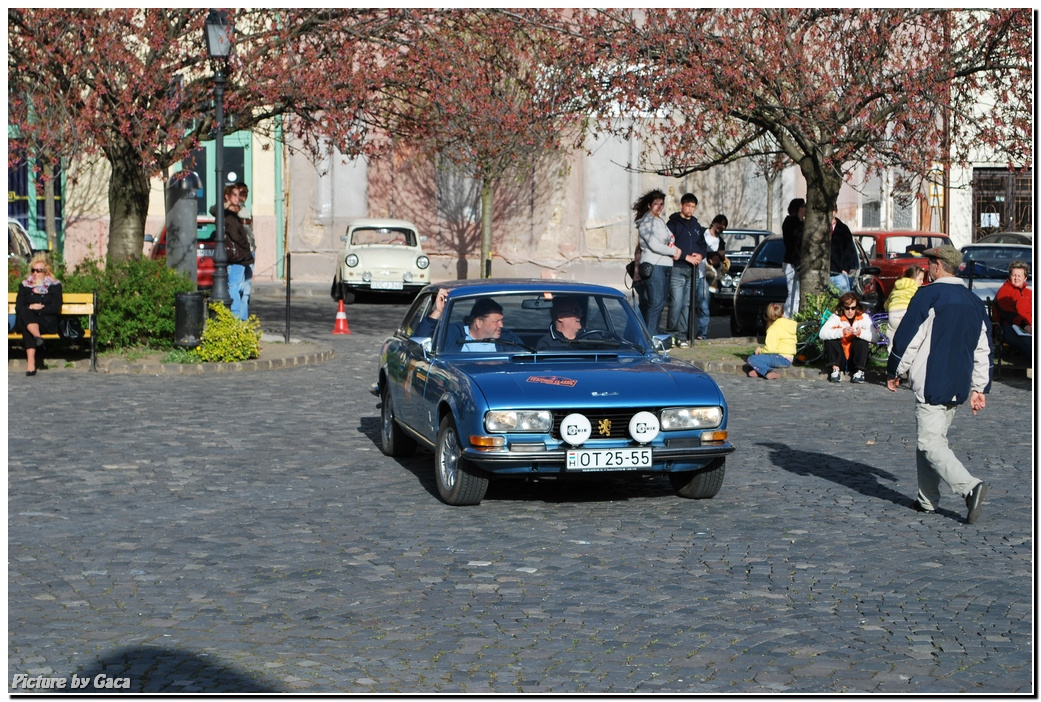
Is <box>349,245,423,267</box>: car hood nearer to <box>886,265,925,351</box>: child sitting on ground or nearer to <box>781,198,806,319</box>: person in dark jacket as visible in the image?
<box>781,198,806,319</box>: person in dark jacket

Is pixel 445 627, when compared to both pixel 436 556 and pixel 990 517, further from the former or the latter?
pixel 990 517

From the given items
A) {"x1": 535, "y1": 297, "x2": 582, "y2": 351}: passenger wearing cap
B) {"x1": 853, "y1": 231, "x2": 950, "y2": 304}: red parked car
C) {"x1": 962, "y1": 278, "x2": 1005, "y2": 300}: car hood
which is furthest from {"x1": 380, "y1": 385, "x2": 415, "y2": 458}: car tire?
{"x1": 853, "y1": 231, "x2": 950, "y2": 304}: red parked car

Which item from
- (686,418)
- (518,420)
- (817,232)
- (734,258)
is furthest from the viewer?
(734,258)

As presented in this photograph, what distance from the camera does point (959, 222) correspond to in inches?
1683

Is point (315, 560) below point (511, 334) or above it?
below

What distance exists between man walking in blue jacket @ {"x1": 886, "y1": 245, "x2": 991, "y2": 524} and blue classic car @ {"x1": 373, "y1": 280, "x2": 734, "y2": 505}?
120 cm

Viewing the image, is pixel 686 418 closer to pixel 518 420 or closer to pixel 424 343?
pixel 518 420

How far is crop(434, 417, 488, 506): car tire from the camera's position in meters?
9.84

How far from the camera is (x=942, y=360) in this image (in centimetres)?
969

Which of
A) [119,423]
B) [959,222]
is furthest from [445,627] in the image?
[959,222]

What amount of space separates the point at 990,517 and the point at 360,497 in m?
3.95

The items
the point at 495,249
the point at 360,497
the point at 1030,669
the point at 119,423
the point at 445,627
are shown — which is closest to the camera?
the point at 1030,669

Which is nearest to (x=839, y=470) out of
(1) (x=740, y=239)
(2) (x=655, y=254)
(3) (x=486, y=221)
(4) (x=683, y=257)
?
(2) (x=655, y=254)

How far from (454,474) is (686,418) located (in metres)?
1.48
